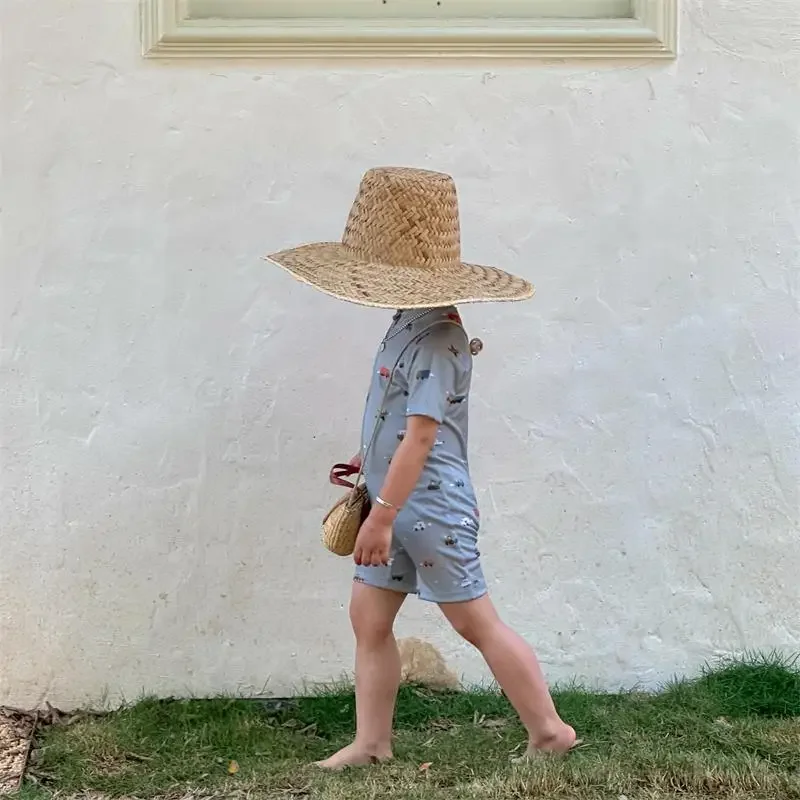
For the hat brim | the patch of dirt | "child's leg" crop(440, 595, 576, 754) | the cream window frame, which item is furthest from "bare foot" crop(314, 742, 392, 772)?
the cream window frame

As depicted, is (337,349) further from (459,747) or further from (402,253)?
(459,747)

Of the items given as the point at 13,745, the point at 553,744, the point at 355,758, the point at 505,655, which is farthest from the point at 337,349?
the point at 13,745

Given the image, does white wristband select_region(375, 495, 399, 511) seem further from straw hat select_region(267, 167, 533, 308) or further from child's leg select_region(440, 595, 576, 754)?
straw hat select_region(267, 167, 533, 308)

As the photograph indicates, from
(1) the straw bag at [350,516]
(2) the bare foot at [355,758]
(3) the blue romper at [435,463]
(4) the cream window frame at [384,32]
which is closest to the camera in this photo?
(3) the blue romper at [435,463]

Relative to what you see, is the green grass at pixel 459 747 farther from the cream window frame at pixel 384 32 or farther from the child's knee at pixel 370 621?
the cream window frame at pixel 384 32

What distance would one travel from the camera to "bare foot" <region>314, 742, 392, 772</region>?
3334 mm

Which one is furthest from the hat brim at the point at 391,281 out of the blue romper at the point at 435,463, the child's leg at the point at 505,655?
the child's leg at the point at 505,655

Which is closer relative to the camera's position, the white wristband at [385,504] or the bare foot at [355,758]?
the white wristband at [385,504]

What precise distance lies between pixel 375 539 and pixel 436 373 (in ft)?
1.64

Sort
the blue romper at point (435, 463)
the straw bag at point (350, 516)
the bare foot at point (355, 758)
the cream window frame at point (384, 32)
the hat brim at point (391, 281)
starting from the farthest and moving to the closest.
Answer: the cream window frame at point (384, 32)
the bare foot at point (355, 758)
the straw bag at point (350, 516)
the blue romper at point (435, 463)
the hat brim at point (391, 281)

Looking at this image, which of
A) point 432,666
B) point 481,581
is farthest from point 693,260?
point 432,666

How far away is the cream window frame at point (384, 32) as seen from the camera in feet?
12.4

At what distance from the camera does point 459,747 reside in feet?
11.7

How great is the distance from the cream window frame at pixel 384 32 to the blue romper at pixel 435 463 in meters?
1.22
